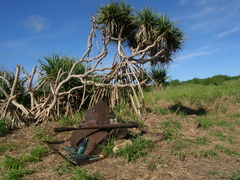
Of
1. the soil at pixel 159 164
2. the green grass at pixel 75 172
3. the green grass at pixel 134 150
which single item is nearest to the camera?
the green grass at pixel 75 172

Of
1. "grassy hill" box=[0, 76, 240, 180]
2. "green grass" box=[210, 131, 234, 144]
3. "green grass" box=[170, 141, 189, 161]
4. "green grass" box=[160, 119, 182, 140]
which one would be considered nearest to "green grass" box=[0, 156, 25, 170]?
"grassy hill" box=[0, 76, 240, 180]

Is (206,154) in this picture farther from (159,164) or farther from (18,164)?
(18,164)

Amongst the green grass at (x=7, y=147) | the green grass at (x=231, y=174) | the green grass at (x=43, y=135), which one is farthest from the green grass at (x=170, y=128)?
the green grass at (x=7, y=147)

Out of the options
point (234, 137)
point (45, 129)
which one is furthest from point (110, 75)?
point (234, 137)

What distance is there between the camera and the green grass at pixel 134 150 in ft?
9.73

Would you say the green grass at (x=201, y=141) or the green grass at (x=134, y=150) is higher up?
the green grass at (x=134, y=150)

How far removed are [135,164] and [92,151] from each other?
78 cm

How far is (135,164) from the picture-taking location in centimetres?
281

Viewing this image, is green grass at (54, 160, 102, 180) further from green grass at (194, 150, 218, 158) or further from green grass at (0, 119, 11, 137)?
green grass at (0, 119, 11, 137)

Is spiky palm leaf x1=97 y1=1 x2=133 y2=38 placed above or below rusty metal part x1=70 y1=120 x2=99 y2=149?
above

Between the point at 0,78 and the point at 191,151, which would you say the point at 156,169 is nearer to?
the point at 191,151

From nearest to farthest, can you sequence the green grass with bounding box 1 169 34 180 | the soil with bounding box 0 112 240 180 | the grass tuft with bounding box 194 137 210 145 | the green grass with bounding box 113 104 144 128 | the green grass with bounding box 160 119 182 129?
1. the soil with bounding box 0 112 240 180
2. the green grass with bounding box 1 169 34 180
3. the grass tuft with bounding box 194 137 210 145
4. the green grass with bounding box 160 119 182 129
5. the green grass with bounding box 113 104 144 128

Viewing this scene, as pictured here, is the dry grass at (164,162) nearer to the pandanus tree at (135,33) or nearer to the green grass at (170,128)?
the green grass at (170,128)

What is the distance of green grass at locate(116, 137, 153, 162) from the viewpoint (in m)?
2.97
